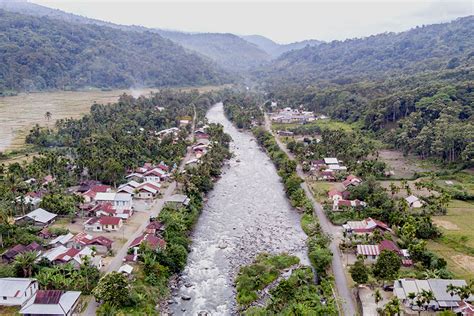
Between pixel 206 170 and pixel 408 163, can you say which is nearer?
pixel 206 170

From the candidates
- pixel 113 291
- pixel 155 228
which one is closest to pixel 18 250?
pixel 113 291

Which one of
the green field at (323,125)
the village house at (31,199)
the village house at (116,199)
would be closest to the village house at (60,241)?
the village house at (31,199)

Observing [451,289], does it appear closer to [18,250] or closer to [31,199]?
[18,250]

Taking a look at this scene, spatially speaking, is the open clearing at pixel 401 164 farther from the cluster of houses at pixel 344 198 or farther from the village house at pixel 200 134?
the village house at pixel 200 134

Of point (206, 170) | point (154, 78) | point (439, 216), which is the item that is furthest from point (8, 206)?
point (154, 78)

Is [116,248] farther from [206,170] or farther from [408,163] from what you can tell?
[408,163]

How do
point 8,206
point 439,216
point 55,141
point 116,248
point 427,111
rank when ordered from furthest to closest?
1. point 427,111
2. point 55,141
3. point 439,216
4. point 8,206
5. point 116,248

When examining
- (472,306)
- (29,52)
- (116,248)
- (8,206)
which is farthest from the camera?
(29,52)

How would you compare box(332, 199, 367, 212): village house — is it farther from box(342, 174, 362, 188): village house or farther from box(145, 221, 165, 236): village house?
box(145, 221, 165, 236): village house
